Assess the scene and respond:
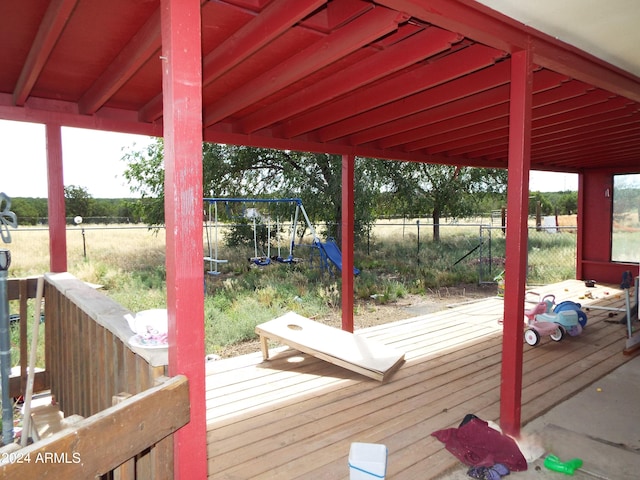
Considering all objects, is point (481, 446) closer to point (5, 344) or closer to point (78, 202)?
point (5, 344)

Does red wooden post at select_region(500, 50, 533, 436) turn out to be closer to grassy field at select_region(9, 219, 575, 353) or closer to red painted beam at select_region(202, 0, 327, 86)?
red painted beam at select_region(202, 0, 327, 86)

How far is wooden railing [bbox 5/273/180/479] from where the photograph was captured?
1110 mm

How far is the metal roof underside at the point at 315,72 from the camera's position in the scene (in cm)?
212

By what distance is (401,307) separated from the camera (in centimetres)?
802

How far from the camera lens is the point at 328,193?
11438mm

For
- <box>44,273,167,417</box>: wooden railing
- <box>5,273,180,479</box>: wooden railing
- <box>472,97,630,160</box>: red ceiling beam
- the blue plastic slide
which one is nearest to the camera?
<box>5,273,180,479</box>: wooden railing

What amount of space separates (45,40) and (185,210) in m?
1.51

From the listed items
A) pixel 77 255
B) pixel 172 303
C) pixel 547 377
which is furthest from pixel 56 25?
pixel 77 255

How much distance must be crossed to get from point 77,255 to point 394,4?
13.1m

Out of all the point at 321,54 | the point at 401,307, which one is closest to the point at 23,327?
the point at 321,54

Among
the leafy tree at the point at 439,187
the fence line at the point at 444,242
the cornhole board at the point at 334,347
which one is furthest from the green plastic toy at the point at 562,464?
the leafy tree at the point at 439,187

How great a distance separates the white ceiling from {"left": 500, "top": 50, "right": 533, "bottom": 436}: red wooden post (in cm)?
21

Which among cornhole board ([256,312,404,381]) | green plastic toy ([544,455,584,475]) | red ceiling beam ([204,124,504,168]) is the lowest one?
green plastic toy ([544,455,584,475])

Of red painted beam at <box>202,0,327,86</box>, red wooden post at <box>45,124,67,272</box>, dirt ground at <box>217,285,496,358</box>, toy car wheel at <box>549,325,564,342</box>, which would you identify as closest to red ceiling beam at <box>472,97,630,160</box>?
toy car wheel at <box>549,325,564,342</box>
